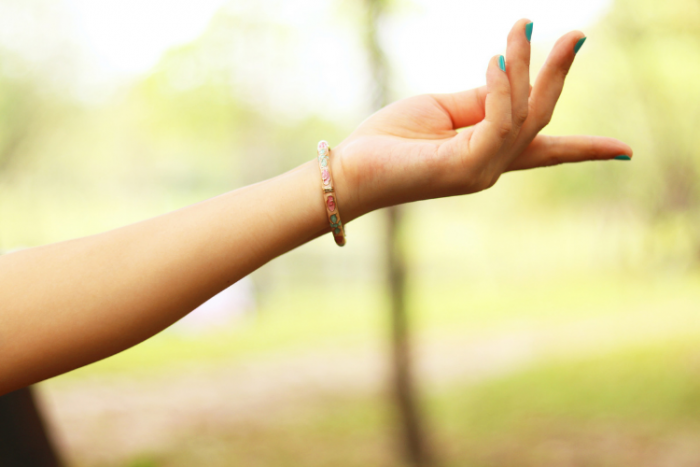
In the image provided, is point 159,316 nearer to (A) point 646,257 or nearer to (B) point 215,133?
(A) point 646,257

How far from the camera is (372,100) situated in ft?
13.6

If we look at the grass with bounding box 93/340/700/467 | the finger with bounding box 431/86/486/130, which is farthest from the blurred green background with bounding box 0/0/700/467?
the finger with bounding box 431/86/486/130

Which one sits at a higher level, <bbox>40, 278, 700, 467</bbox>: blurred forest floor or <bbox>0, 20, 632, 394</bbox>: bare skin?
<bbox>0, 20, 632, 394</bbox>: bare skin

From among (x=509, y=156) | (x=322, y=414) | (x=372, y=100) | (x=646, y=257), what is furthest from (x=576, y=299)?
(x=509, y=156)

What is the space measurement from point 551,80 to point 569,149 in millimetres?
264

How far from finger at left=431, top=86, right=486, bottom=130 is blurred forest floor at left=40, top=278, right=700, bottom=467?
13.2 feet

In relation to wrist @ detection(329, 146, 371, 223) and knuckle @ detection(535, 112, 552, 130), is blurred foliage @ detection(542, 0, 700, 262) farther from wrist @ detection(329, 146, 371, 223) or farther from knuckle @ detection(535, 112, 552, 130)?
wrist @ detection(329, 146, 371, 223)

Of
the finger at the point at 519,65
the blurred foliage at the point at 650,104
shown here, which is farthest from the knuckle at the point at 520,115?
the blurred foliage at the point at 650,104

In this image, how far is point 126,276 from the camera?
0.98 m

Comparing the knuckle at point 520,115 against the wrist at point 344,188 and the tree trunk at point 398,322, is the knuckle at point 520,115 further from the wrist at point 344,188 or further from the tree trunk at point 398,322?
the tree trunk at point 398,322

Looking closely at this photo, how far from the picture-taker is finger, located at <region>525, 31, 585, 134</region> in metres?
1.05

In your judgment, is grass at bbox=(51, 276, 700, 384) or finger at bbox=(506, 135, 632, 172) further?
grass at bbox=(51, 276, 700, 384)

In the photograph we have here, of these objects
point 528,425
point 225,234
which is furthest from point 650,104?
point 225,234

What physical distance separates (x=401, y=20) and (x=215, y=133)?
6.25 metres
